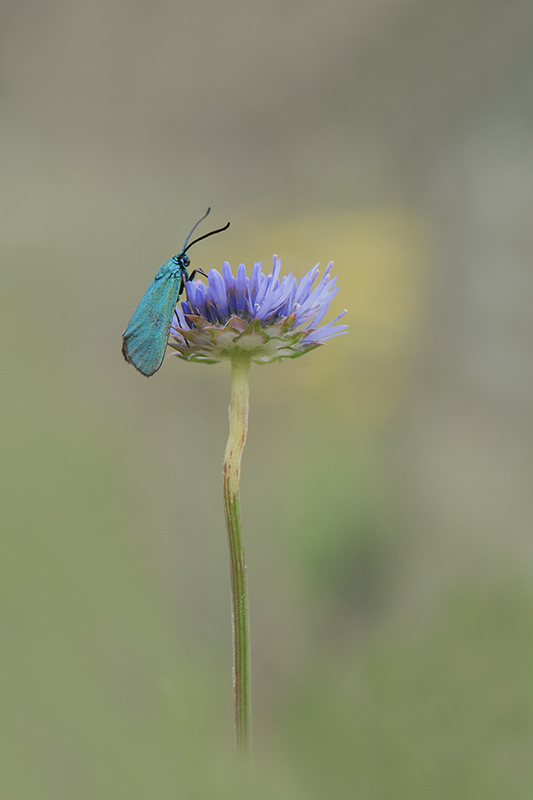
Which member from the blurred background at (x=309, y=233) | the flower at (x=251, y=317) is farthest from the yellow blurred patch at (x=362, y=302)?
the flower at (x=251, y=317)

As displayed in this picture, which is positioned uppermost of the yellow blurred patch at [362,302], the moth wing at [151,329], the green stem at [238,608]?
the yellow blurred patch at [362,302]

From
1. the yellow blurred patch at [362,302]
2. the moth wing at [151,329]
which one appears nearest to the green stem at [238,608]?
the moth wing at [151,329]

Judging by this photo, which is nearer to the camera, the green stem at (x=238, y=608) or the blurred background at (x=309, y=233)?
the green stem at (x=238, y=608)

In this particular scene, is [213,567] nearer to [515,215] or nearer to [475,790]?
[475,790]

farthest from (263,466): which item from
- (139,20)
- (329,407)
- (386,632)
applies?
(139,20)

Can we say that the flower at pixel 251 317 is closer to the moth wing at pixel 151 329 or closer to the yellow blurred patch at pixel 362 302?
the moth wing at pixel 151 329

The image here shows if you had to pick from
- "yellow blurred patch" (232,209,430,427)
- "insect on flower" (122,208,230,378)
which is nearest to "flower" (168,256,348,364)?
"insect on flower" (122,208,230,378)

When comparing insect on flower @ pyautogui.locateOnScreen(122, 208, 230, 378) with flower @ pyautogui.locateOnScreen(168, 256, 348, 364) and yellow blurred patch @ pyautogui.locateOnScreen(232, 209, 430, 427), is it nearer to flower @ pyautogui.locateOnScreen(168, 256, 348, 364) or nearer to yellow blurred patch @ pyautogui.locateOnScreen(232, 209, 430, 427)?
flower @ pyautogui.locateOnScreen(168, 256, 348, 364)

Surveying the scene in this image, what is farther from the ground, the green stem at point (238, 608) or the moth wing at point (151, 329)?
the moth wing at point (151, 329)
